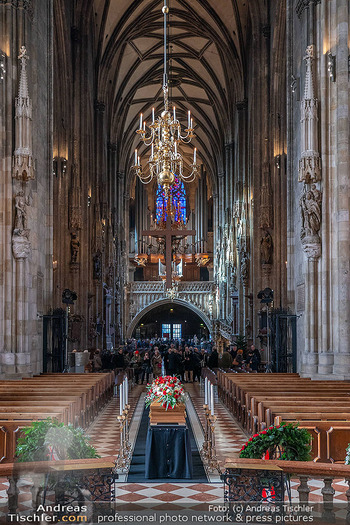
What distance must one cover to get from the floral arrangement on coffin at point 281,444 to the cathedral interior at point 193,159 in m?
8.08

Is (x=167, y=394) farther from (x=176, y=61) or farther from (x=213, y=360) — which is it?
(x=176, y=61)

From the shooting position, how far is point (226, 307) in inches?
1603

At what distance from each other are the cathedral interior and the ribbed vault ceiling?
110 mm

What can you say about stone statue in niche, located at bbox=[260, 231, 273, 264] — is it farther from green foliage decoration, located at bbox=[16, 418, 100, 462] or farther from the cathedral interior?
green foliage decoration, located at bbox=[16, 418, 100, 462]

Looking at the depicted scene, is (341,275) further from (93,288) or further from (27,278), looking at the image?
(93,288)

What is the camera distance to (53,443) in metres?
5.52

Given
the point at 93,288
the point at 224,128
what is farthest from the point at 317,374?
the point at 224,128

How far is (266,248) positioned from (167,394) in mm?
15865

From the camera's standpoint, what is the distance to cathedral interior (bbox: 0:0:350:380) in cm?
1477

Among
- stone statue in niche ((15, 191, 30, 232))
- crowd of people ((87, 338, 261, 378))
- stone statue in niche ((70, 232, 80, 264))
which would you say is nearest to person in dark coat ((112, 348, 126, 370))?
crowd of people ((87, 338, 261, 378))

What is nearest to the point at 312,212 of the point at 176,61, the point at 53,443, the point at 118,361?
the point at 53,443

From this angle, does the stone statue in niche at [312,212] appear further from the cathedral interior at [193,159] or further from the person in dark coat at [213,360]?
the person in dark coat at [213,360]

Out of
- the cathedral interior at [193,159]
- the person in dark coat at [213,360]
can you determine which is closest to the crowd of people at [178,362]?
the person in dark coat at [213,360]

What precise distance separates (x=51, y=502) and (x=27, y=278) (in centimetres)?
1066
